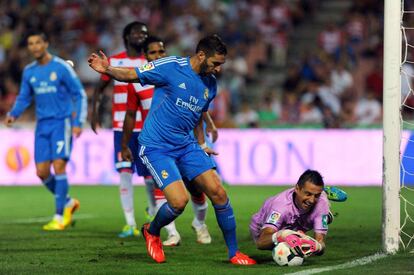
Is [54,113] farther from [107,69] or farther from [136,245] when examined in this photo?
[107,69]

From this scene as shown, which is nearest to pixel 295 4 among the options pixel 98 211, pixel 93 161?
pixel 93 161

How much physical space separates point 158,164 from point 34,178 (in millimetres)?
10918

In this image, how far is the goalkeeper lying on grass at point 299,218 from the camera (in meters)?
8.71

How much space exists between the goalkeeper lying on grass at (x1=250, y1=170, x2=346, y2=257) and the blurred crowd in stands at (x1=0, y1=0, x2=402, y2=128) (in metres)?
10.4

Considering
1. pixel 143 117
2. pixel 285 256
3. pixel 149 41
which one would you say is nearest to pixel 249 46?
pixel 143 117

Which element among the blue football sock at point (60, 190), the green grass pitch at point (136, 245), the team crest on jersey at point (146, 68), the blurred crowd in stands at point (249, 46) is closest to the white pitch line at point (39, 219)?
the green grass pitch at point (136, 245)

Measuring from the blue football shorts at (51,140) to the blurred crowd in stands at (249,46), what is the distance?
24.3 ft

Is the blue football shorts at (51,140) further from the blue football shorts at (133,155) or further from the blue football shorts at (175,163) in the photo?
the blue football shorts at (175,163)

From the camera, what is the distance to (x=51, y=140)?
12.4 meters

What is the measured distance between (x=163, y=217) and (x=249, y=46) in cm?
1522

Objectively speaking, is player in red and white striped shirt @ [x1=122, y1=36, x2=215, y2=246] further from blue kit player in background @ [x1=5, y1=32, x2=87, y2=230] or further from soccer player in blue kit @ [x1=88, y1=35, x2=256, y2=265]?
blue kit player in background @ [x1=5, y1=32, x2=87, y2=230]

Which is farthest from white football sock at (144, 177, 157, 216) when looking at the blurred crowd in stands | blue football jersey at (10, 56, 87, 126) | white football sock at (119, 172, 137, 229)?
the blurred crowd in stands

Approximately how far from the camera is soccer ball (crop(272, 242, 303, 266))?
340 inches

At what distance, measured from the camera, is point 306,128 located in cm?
1909
